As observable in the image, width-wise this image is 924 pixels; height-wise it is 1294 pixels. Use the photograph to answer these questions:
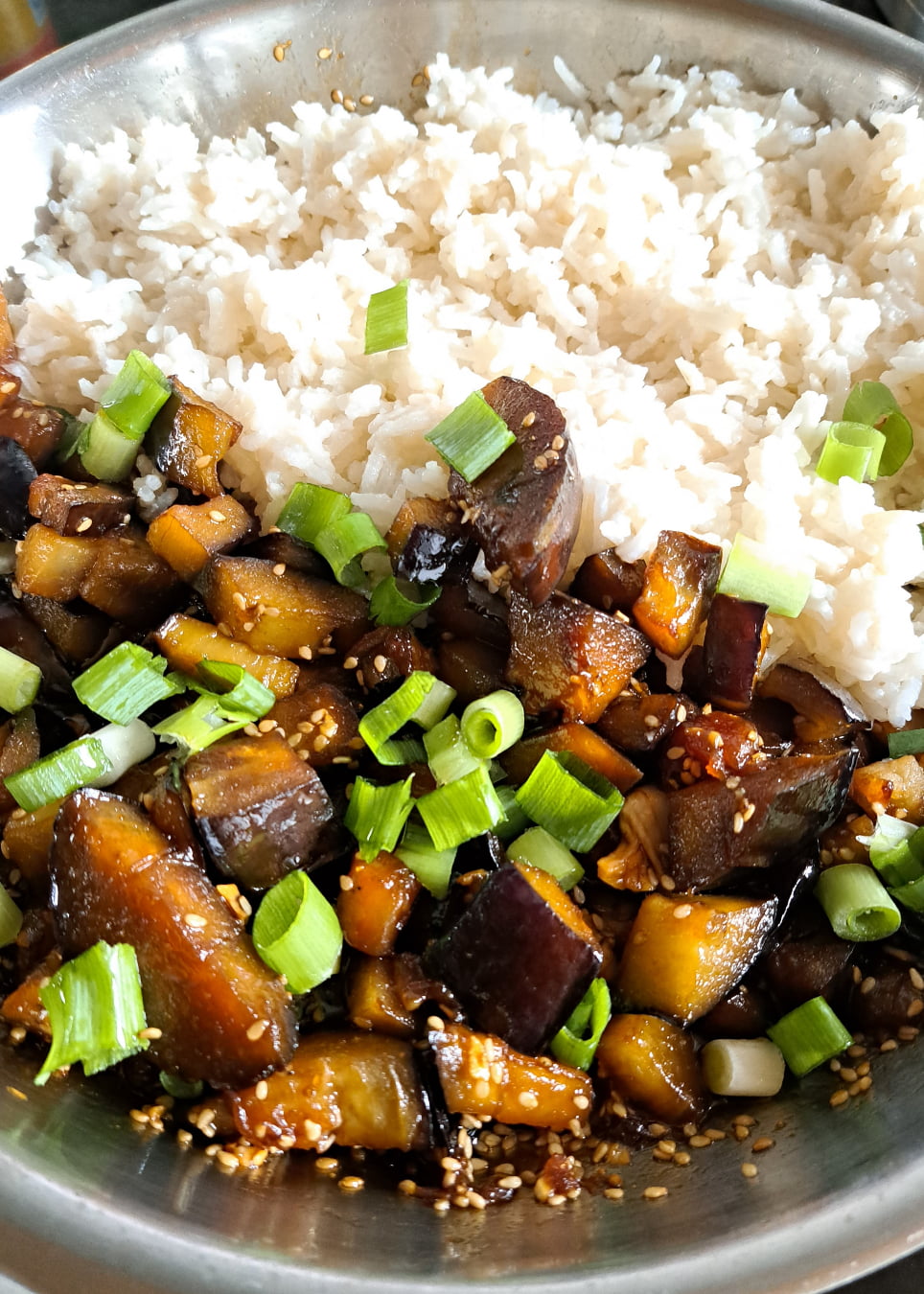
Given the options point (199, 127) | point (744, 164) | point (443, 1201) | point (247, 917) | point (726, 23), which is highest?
point (199, 127)

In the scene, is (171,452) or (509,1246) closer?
(509,1246)

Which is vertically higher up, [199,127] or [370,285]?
[199,127]

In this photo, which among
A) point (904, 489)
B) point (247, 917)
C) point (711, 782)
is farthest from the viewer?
point (904, 489)

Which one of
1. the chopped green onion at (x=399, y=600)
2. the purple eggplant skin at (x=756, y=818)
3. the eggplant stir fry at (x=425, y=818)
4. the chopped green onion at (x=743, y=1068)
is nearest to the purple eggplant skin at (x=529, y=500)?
the eggplant stir fry at (x=425, y=818)

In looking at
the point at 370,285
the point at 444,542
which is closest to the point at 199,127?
the point at 370,285

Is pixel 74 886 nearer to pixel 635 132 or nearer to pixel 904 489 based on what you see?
pixel 904 489

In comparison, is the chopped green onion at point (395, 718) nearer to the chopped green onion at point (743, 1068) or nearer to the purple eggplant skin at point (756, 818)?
the purple eggplant skin at point (756, 818)
